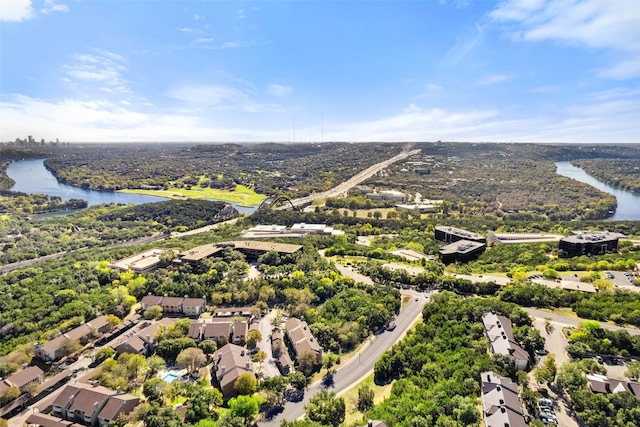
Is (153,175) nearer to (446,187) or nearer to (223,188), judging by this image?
(223,188)

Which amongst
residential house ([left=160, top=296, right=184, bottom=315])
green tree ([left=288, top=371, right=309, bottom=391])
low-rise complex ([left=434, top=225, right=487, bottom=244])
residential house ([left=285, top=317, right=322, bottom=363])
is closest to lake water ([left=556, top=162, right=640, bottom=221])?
low-rise complex ([left=434, top=225, right=487, bottom=244])

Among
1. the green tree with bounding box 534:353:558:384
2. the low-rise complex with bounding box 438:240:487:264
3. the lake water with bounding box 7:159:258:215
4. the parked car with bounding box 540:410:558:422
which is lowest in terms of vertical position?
the lake water with bounding box 7:159:258:215

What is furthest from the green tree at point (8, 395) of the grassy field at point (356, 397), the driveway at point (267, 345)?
the grassy field at point (356, 397)

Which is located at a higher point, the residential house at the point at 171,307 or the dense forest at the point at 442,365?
the dense forest at the point at 442,365

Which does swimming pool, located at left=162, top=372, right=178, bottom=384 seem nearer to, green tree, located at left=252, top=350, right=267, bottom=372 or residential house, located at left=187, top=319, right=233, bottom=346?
residential house, located at left=187, top=319, right=233, bottom=346

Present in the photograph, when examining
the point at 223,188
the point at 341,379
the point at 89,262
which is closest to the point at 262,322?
the point at 341,379

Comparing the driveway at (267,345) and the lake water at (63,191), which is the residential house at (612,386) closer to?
the driveway at (267,345)
